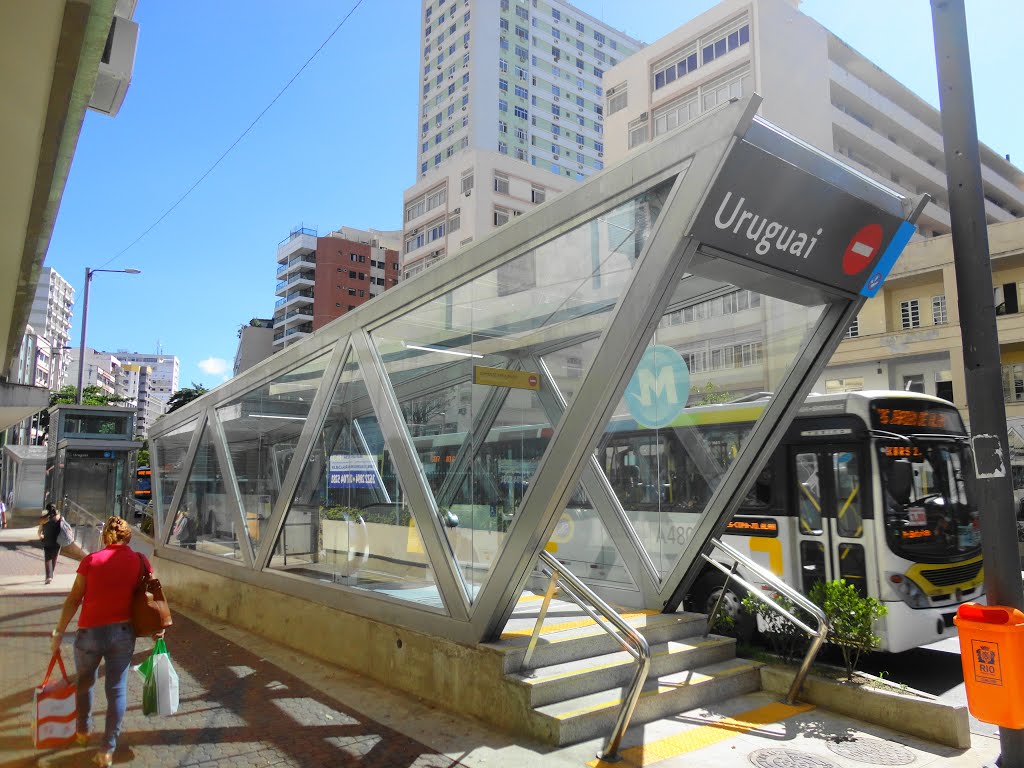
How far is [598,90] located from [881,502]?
74.6 metres

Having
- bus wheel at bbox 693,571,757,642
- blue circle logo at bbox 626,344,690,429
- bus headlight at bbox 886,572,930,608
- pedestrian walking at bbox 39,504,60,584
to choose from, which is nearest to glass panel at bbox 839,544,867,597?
bus headlight at bbox 886,572,930,608

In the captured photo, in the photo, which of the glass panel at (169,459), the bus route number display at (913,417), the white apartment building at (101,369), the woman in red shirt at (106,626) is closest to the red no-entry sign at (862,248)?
the bus route number display at (913,417)

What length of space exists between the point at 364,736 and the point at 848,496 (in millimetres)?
5574

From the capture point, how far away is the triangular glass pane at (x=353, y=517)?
695 cm

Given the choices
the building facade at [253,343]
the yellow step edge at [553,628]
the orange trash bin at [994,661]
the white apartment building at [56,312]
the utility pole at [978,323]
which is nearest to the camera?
the orange trash bin at [994,661]

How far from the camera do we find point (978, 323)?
15.2 ft

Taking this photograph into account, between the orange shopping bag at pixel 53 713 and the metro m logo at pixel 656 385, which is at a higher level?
the metro m logo at pixel 656 385

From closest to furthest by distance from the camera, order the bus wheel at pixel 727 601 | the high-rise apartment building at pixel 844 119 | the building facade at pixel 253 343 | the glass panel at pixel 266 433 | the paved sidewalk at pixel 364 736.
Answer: the paved sidewalk at pixel 364 736
the bus wheel at pixel 727 601
the glass panel at pixel 266 433
the high-rise apartment building at pixel 844 119
the building facade at pixel 253 343

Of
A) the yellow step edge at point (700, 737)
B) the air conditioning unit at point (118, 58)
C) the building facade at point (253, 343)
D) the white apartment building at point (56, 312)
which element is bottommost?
the yellow step edge at point (700, 737)

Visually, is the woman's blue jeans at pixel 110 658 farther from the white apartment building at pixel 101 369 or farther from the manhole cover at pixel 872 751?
the white apartment building at pixel 101 369

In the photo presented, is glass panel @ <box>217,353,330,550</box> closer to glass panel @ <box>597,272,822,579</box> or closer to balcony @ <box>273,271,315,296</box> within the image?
glass panel @ <box>597,272,822,579</box>

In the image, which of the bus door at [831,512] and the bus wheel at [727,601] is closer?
the bus door at [831,512]

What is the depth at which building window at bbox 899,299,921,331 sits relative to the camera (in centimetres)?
2942

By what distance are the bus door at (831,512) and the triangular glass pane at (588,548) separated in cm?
214
